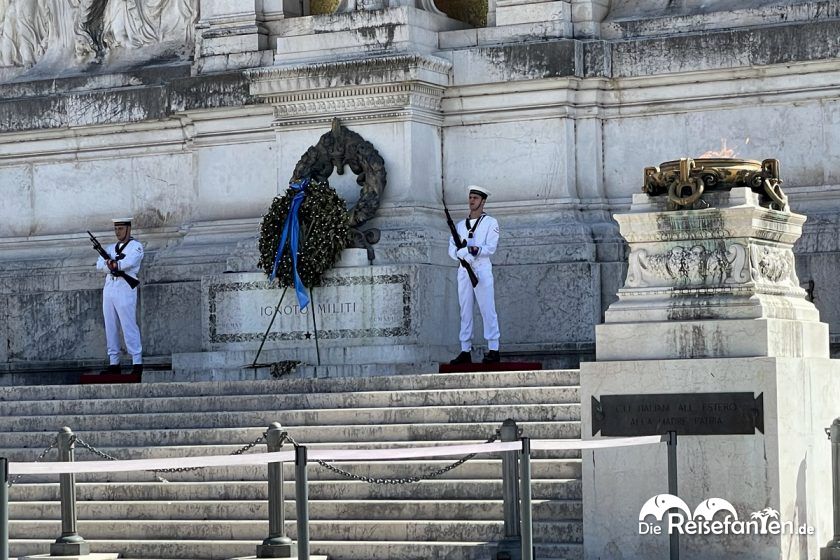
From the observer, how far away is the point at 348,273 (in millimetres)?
22359

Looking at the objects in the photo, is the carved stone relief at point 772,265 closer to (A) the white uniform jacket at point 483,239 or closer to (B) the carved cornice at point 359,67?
(A) the white uniform jacket at point 483,239

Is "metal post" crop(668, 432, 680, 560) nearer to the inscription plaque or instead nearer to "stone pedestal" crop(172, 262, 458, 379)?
the inscription plaque

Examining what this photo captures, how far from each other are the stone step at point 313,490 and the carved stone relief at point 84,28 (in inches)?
358

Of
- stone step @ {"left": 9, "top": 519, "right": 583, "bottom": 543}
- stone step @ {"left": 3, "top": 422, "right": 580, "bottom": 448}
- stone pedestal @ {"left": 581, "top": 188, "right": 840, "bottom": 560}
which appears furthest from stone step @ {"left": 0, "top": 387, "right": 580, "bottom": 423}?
stone pedestal @ {"left": 581, "top": 188, "right": 840, "bottom": 560}

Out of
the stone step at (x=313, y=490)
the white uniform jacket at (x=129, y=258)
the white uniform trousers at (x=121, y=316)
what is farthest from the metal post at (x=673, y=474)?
the white uniform jacket at (x=129, y=258)

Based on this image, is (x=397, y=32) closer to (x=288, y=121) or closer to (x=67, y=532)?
(x=288, y=121)

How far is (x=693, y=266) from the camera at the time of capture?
1535 centimetres

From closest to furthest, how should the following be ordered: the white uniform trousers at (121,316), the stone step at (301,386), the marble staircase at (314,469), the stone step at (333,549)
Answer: the stone step at (333,549), the marble staircase at (314,469), the stone step at (301,386), the white uniform trousers at (121,316)

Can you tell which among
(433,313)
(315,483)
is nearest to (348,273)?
(433,313)

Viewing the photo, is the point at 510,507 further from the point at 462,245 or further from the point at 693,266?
the point at 462,245

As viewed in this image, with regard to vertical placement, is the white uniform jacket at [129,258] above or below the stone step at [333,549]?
above

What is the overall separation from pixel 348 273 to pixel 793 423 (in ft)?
26.9

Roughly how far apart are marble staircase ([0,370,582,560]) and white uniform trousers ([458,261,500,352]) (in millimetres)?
2401

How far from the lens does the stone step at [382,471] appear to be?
1675 cm
